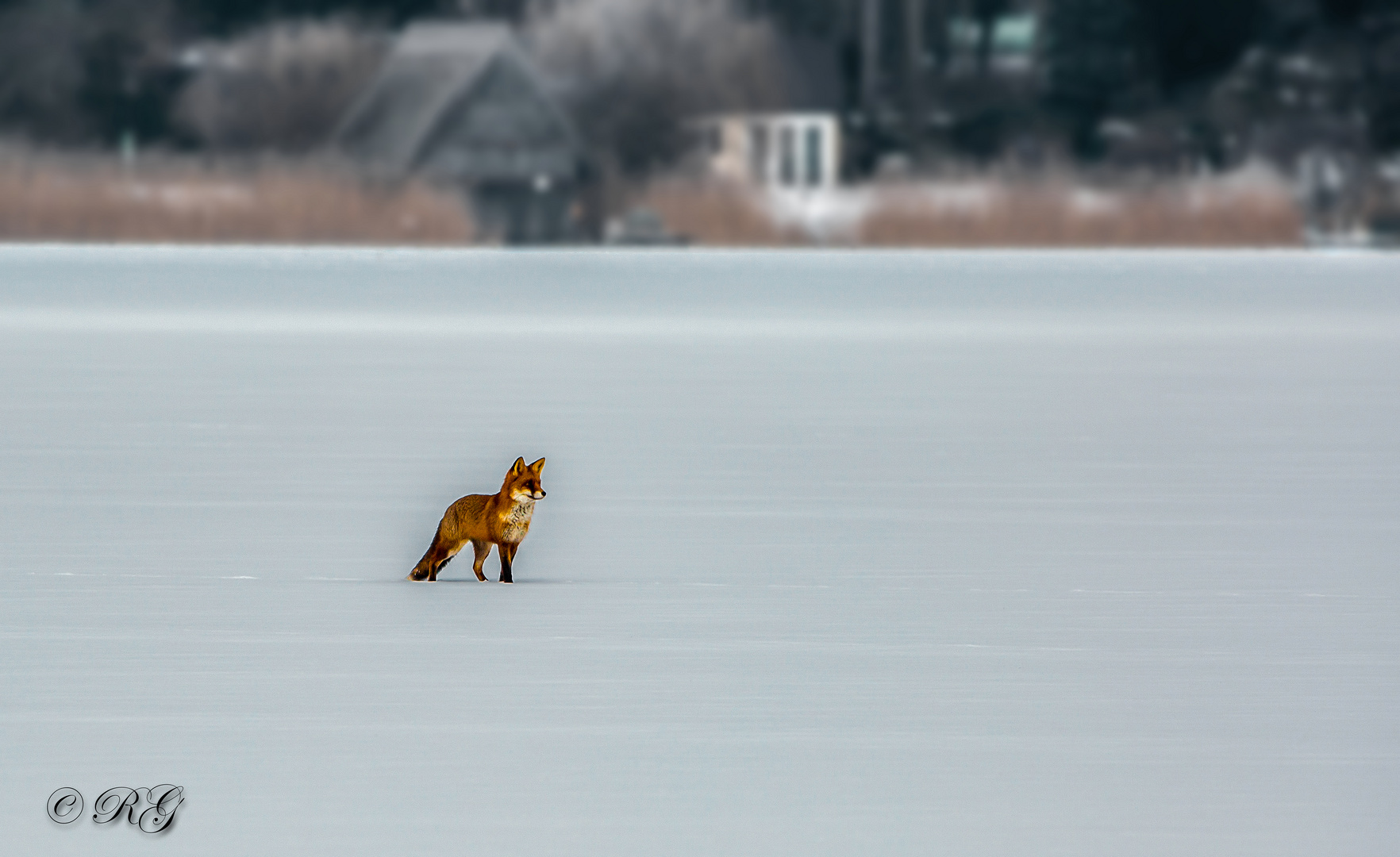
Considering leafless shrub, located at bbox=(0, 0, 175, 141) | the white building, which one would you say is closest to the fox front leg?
leafless shrub, located at bbox=(0, 0, 175, 141)

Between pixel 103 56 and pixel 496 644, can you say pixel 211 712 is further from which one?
pixel 103 56

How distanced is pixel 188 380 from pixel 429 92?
110 ft

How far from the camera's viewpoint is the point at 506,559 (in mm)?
6125

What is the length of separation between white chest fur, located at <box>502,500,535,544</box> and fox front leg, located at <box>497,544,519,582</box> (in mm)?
28

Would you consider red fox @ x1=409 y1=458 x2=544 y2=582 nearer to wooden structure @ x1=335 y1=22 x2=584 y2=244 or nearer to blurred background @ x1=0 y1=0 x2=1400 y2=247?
blurred background @ x1=0 y1=0 x2=1400 y2=247

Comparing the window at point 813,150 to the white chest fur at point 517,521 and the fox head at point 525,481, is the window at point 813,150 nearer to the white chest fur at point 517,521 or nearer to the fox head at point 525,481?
the white chest fur at point 517,521

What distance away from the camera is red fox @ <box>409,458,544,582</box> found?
570 centimetres

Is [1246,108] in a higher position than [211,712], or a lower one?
lower

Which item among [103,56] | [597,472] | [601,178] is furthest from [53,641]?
[103,56]

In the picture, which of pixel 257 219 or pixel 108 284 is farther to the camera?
pixel 257 219

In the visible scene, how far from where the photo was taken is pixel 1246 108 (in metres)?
49.0

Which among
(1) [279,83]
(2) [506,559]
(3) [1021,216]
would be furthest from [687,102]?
(2) [506,559]

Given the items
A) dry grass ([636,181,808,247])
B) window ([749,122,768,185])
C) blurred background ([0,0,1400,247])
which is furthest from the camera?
window ([749,122,768,185])

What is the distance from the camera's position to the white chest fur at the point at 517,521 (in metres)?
5.88
